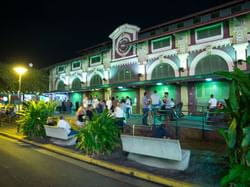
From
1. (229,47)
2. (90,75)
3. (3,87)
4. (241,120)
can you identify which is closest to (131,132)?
(241,120)

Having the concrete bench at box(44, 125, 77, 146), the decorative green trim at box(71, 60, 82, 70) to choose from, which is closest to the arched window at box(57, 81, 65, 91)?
the decorative green trim at box(71, 60, 82, 70)

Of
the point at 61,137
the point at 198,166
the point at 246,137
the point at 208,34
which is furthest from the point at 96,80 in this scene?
the point at 246,137

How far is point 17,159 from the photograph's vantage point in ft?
28.5

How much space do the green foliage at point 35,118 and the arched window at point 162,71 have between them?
10017 mm

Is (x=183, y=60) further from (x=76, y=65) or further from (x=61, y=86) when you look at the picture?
(x=61, y=86)

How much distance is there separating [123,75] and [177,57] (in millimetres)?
6150

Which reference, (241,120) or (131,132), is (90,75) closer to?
(131,132)

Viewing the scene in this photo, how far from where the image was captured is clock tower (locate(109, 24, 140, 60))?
75.8 feet

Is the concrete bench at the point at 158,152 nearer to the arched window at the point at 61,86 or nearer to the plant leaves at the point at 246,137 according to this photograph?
the plant leaves at the point at 246,137

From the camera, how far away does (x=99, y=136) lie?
876 centimetres

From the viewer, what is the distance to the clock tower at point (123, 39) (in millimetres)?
23109

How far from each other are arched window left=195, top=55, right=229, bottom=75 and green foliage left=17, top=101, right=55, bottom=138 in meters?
11.0

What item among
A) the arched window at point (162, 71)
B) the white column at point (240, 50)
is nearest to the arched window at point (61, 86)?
the arched window at point (162, 71)

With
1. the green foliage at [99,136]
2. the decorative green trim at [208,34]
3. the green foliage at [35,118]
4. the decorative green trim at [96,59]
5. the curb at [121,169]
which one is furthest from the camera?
the decorative green trim at [96,59]
